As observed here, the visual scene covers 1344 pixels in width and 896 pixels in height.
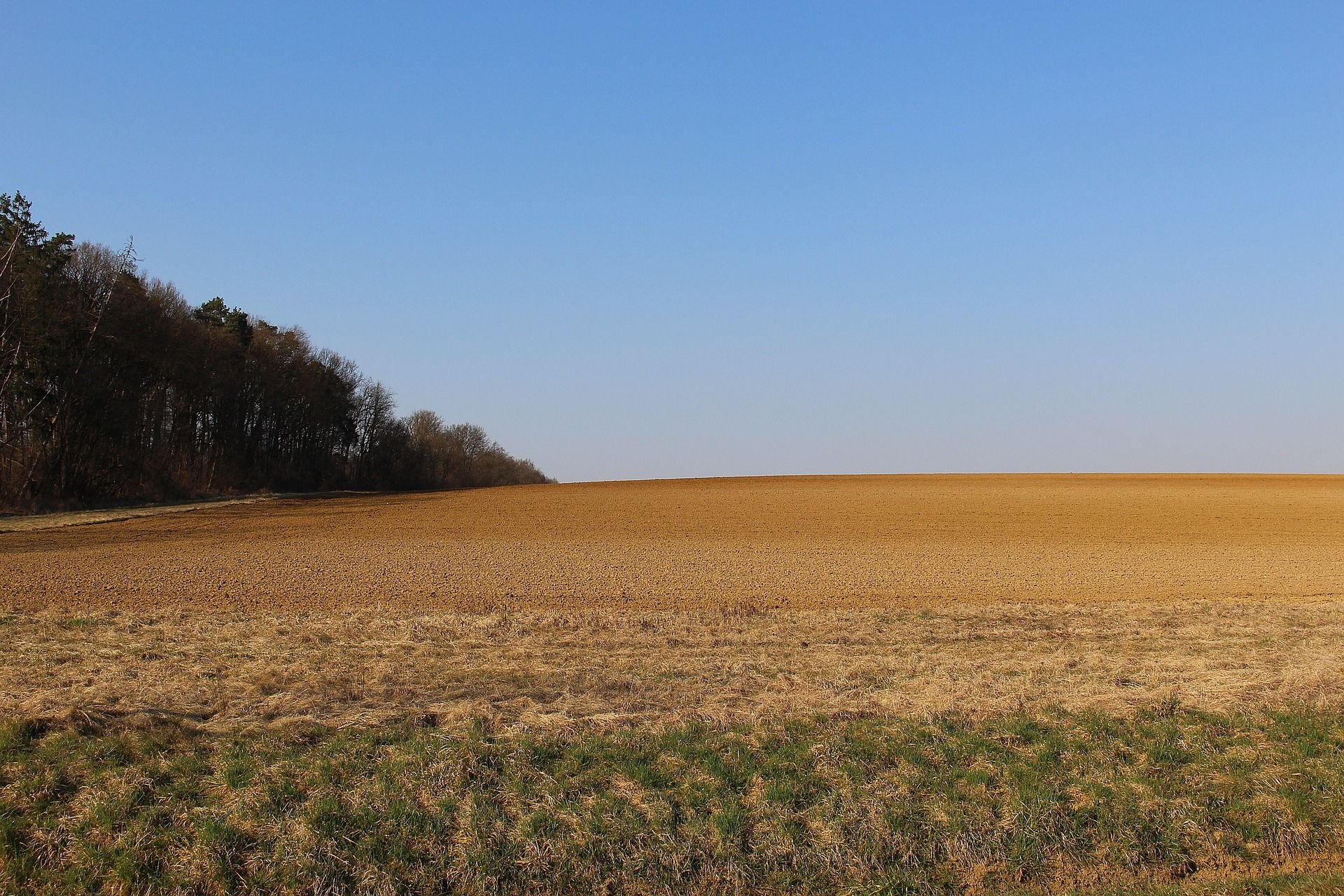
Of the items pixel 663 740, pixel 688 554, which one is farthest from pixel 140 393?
pixel 663 740

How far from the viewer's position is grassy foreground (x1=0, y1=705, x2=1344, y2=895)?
629 centimetres

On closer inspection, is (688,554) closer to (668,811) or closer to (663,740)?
(663,740)

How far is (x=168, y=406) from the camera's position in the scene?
188 ft

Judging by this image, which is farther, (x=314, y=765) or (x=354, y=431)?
(x=354, y=431)

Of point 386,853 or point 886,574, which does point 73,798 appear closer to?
point 386,853

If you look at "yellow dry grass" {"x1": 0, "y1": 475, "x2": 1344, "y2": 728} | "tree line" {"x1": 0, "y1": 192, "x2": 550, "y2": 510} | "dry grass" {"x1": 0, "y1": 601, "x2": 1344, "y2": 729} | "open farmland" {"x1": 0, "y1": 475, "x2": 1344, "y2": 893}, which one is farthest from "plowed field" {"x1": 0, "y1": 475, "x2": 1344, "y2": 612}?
"tree line" {"x1": 0, "y1": 192, "x2": 550, "y2": 510}

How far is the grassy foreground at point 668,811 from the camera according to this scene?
629 cm

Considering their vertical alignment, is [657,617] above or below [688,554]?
below

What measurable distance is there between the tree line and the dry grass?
31.3 meters

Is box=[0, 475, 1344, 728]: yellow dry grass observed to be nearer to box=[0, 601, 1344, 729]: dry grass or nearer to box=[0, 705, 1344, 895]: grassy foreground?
box=[0, 601, 1344, 729]: dry grass

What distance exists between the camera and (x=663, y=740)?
802 cm

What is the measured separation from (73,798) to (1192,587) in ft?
72.6

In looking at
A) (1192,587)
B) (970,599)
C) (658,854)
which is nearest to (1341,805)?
(658,854)

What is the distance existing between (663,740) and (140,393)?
2001 inches
